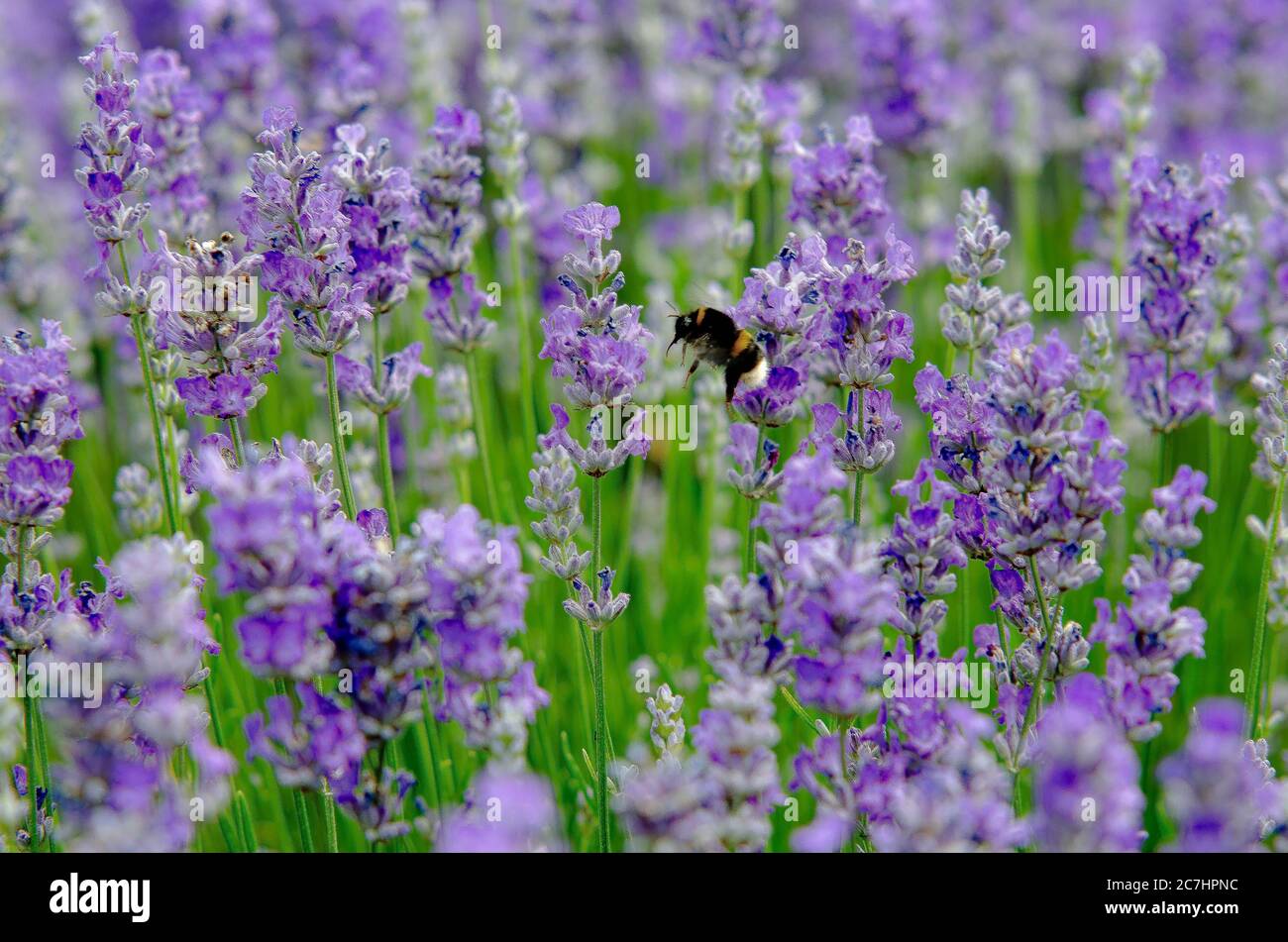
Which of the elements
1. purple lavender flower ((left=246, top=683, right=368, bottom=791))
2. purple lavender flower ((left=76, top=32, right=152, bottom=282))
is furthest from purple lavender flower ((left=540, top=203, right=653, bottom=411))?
purple lavender flower ((left=76, top=32, right=152, bottom=282))

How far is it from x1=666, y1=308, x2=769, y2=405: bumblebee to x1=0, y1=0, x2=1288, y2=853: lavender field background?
12 centimetres

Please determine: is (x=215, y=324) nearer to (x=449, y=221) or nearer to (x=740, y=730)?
(x=449, y=221)

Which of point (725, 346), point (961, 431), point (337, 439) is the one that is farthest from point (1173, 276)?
point (337, 439)

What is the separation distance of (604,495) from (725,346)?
170 centimetres

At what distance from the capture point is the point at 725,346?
277 cm

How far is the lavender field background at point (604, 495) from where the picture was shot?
1.82 meters

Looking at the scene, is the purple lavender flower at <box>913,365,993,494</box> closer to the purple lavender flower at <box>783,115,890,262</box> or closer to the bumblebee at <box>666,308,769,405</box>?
the bumblebee at <box>666,308,769,405</box>

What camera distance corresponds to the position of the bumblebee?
8.50 ft

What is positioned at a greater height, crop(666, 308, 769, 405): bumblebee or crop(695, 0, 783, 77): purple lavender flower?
crop(695, 0, 783, 77): purple lavender flower

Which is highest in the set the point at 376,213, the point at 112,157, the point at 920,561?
the point at 112,157

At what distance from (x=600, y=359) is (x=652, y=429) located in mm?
1559

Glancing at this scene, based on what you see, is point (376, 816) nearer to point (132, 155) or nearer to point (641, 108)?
point (132, 155)

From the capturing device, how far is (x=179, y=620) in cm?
167
